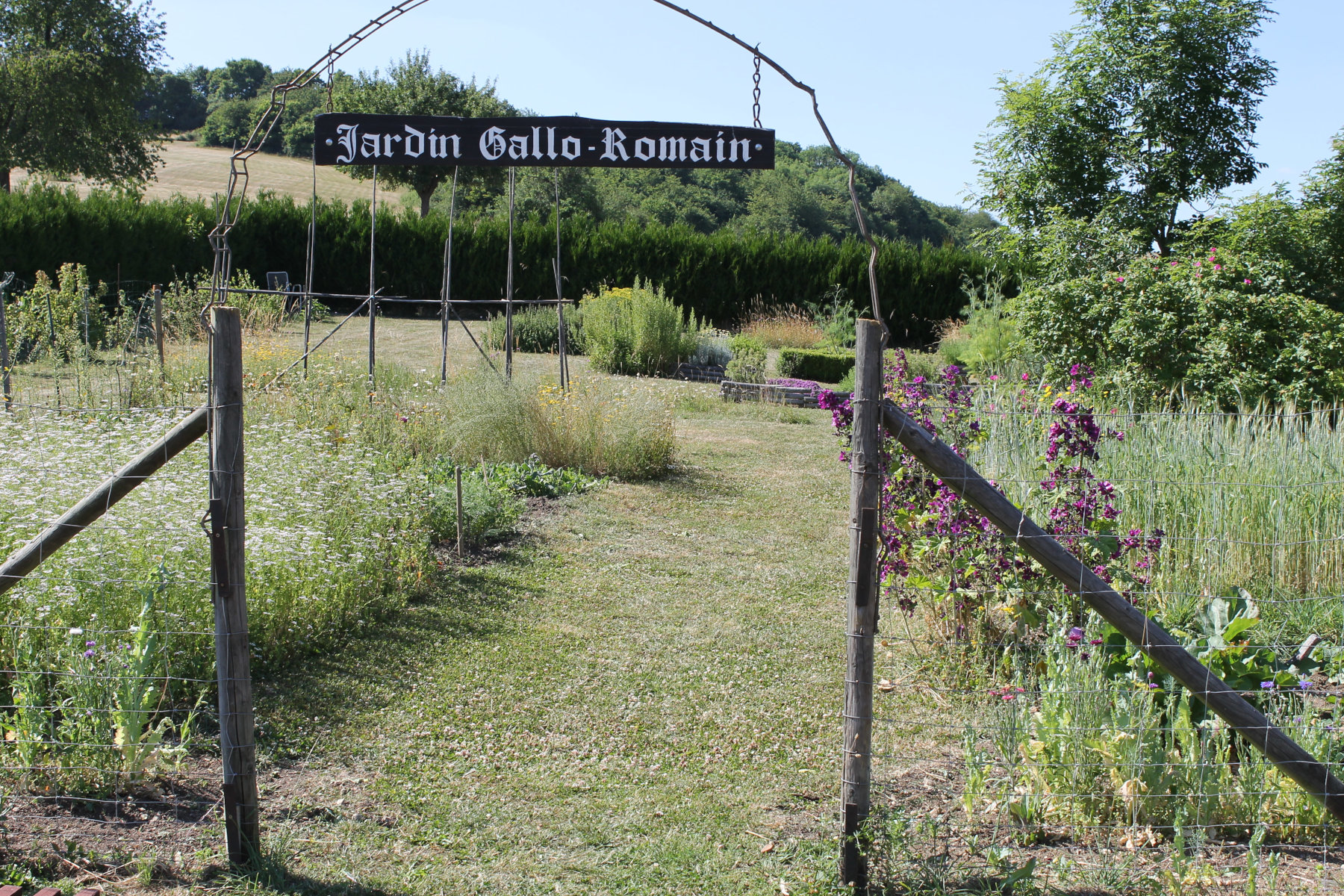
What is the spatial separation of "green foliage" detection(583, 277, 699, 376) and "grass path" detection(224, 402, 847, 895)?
26.3ft

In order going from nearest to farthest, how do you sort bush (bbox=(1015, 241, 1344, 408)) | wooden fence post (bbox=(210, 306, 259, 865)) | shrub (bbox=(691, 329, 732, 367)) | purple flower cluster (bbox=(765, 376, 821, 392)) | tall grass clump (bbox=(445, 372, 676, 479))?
wooden fence post (bbox=(210, 306, 259, 865)) < tall grass clump (bbox=(445, 372, 676, 479)) < bush (bbox=(1015, 241, 1344, 408)) < purple flower cluster (bbox=(765, 376, 821, 392)) < shrub (bbox=(691, 329, 732, 367))

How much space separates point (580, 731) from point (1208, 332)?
763 cm

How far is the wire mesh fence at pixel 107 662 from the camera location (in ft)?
9.41

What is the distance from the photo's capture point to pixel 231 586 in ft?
8.31

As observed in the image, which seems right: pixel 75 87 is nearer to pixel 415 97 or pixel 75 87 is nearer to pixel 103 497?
pixel 415 97

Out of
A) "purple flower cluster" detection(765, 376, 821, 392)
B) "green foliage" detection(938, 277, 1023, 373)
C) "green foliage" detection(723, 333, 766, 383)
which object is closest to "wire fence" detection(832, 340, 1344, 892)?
"purple flower cluster" detection(765, 376, 821, 392)

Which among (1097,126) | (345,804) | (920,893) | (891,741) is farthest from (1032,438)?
(1097,126)

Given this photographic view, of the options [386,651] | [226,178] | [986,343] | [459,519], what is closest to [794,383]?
[986,343]

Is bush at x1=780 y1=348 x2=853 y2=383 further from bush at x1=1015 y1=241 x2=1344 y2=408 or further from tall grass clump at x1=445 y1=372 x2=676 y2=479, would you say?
tall grass clump at x1=445 y1=372 x2=676 y2=479

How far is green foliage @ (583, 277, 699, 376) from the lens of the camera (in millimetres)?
13906

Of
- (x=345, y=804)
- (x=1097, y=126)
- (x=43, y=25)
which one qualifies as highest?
(x=43, y=25)

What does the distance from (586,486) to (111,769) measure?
15.2ft

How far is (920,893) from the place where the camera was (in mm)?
2461

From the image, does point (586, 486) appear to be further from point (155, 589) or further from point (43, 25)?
point (43, 25)
